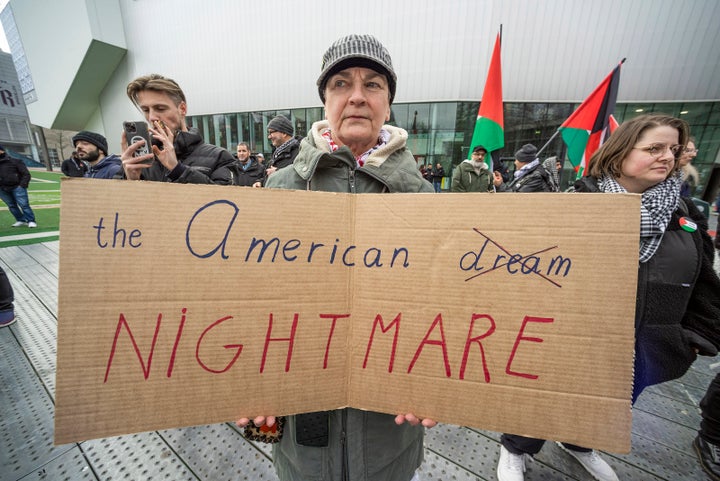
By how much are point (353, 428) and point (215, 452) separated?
1.25 meters

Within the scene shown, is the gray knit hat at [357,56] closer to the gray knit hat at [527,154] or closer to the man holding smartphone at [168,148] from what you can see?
the man holding smartphone at [168,148]

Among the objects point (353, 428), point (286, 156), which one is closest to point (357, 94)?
point (353, 428)

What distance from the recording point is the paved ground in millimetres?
1457

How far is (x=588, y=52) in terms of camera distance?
9922 millimetres

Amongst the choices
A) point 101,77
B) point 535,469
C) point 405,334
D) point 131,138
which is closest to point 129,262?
point 405,334

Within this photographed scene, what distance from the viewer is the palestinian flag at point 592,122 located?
390cm

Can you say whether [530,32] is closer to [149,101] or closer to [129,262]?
[149,101]

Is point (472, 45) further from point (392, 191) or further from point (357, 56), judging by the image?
point (392, 191)

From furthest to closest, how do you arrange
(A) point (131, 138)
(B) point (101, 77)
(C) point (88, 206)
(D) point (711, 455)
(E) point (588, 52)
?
(B) point (101, 77), (E) point (588, 52), (D) point (711, 455), (A) point (131, 138), (C) point (88, 206)

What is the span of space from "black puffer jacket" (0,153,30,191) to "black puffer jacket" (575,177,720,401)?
9194 millimetres

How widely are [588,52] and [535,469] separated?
13.8 meters

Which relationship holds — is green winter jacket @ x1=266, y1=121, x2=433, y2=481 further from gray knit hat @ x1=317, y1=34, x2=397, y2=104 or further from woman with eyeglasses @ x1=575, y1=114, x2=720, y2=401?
woman with eyeglasses @ x1=575, y1=114, x2=720, y2=401

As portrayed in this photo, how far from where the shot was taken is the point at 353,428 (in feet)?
2.89

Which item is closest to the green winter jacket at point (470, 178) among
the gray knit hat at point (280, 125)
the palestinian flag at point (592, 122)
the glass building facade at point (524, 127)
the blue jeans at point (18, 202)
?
the palestinian flag at point (592, 122)
